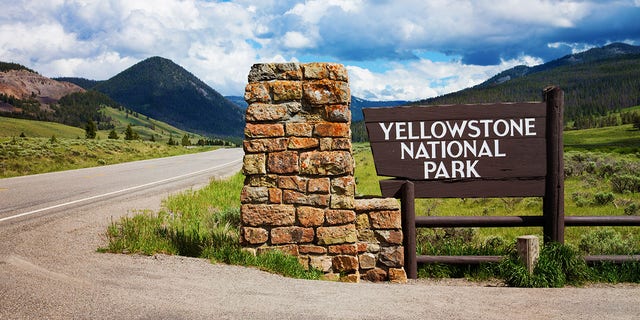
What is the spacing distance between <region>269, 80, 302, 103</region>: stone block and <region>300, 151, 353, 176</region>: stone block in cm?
77

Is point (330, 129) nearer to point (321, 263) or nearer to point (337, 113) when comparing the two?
point (337, 113)

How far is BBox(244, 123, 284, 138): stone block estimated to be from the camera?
751 centimetres

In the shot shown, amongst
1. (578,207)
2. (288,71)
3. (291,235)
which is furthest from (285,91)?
(578,207)

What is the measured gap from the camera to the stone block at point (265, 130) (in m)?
7.51

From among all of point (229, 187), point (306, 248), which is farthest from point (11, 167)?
point (306, 248)

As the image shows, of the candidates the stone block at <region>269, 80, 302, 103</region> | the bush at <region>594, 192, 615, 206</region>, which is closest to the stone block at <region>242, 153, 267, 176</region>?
the stone block at <region>269, 80, 302, 103</region>

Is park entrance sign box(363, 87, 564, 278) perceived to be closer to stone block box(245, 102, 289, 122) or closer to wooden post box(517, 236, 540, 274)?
wooden post box(517, 236, 540, 274)

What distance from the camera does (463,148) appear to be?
8.00 m

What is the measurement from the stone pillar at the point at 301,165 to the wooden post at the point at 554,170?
111 inches

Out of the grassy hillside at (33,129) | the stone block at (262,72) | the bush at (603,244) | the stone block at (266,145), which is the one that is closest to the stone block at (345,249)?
the stone block at (266,145)

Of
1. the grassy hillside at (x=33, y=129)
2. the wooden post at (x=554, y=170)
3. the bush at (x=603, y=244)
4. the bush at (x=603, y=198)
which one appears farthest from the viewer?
the grassy hillside at (x=33, y=129)

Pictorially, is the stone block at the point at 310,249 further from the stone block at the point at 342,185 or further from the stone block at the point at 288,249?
the stone block at the point at 342,185

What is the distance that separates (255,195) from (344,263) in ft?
4.95

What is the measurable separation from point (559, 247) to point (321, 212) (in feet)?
10.8
